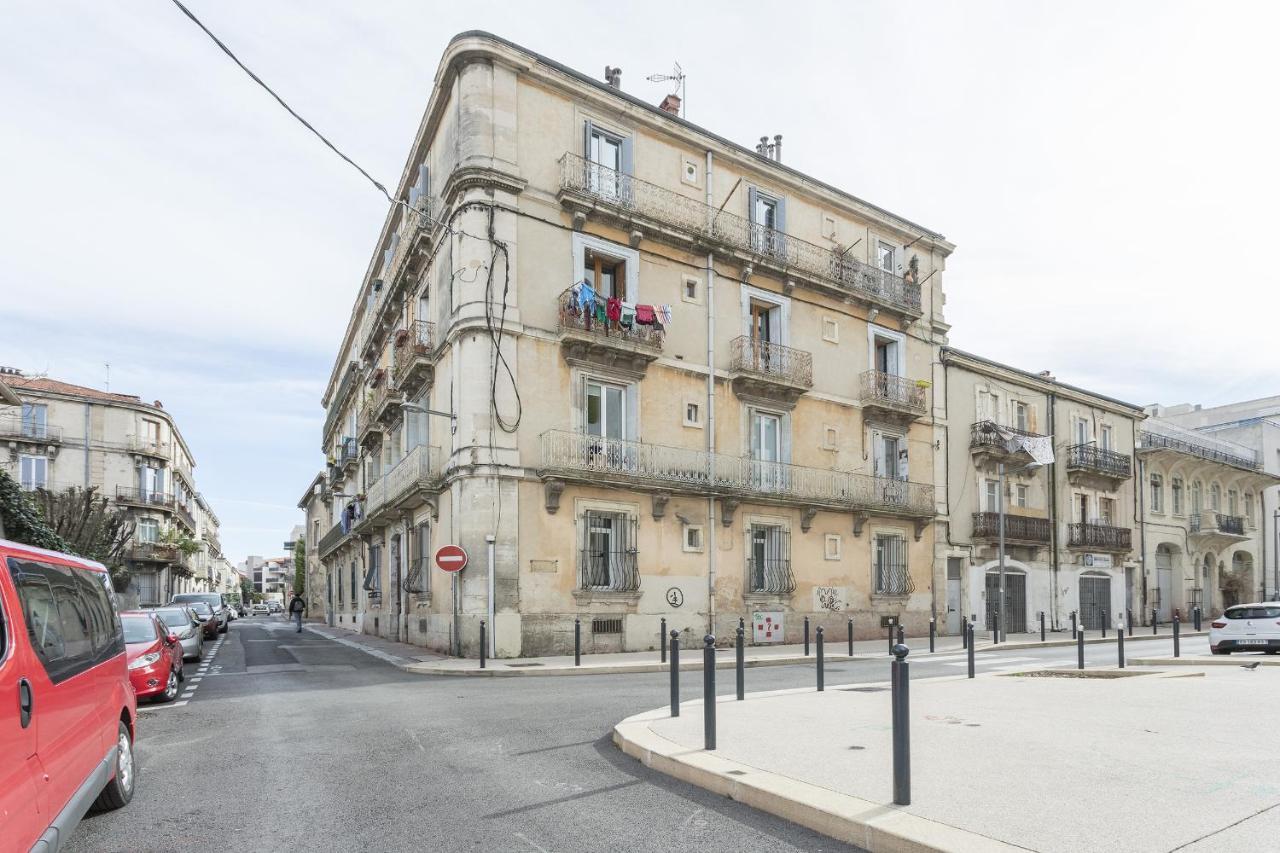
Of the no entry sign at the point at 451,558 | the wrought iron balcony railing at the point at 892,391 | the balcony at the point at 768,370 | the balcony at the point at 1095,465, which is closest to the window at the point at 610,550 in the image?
the no entry sign at the point at 451,558

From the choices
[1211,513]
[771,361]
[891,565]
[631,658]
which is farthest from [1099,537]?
[631,658]

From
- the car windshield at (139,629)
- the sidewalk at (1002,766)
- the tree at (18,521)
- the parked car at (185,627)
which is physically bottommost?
the parked car at (185,627)

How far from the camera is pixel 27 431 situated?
51.0 meters

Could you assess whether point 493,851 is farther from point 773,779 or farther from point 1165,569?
point 1165,569

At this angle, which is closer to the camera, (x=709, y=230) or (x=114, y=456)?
(x=709, y=230)

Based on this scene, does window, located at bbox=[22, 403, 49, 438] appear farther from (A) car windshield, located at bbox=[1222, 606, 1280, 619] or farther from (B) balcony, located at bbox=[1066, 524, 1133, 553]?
(A) car windshield, located at bbox=[1222, 606, 1280, 619]

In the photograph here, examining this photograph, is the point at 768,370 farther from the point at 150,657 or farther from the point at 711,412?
the point at 150,657

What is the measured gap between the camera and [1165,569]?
39406 mm

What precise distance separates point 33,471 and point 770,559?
45.8m

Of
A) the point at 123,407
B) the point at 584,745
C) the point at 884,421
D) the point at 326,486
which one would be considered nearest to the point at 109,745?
the point at 584,745

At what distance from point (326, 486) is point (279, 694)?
133ft

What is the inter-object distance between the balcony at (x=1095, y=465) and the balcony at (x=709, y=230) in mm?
10521

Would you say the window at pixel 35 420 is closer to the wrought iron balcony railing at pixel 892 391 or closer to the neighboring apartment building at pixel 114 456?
the neighboring apartment building at pixel 114 456

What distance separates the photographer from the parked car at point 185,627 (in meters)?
17.7
